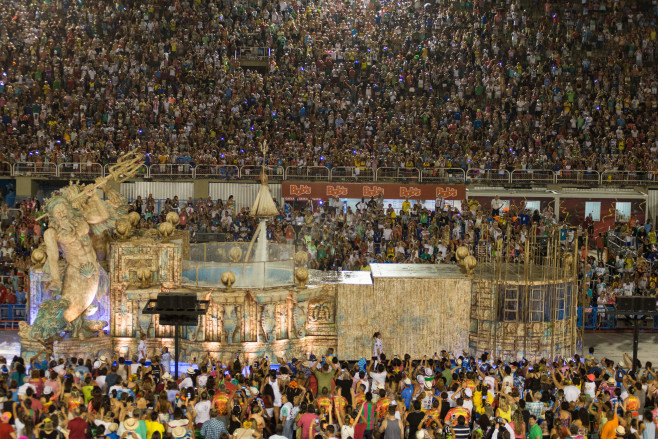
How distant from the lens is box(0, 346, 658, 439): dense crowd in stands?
11.7 metres

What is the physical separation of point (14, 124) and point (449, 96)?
16880 mm

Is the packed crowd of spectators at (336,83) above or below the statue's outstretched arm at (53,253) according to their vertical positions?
above

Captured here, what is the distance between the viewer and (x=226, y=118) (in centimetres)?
3412

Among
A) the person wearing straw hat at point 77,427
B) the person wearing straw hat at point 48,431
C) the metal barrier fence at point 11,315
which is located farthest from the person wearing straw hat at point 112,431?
the metal barrier fence at point 11,315

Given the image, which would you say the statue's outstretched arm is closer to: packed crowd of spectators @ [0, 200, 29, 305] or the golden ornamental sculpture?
the golden ornamental sculpture

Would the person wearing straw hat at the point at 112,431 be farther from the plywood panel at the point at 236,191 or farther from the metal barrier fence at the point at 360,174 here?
the plywood panel at the point at 236,191

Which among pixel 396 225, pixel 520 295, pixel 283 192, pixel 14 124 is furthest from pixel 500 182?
pixel 14 124

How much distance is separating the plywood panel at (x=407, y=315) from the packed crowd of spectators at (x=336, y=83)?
43.0ft

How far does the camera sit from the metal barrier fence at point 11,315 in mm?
21922

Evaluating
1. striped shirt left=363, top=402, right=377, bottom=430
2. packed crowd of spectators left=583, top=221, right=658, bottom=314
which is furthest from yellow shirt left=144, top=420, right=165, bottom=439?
packed crowd of spectators left=583, top=221, right=658, bottom=314

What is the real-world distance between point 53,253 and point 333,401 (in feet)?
25.6

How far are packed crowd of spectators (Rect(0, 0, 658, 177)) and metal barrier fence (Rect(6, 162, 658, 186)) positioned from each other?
0.99 feet

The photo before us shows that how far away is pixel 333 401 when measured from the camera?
12805 millimetres

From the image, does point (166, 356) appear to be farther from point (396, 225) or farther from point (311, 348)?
point (396, 225)
